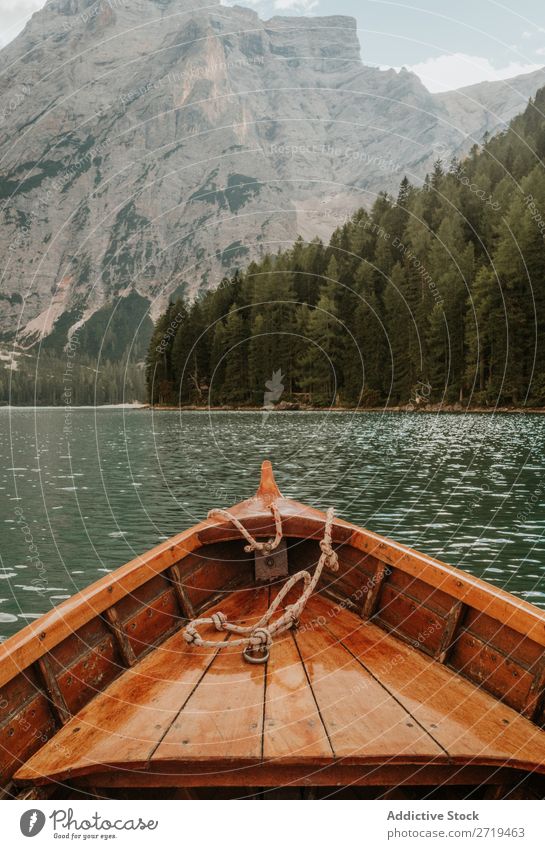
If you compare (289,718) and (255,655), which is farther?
(255,655)

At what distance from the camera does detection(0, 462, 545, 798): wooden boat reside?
3572 millimetres

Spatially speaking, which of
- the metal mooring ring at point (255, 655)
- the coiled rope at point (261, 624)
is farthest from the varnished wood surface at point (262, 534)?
the metal mooring ring at point (255, 655)

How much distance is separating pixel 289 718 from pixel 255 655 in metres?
1.09

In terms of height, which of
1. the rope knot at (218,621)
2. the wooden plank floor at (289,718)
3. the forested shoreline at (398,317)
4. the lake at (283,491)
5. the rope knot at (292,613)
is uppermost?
the forested shoreline at (398,317)

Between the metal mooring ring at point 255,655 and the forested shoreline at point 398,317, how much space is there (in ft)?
177

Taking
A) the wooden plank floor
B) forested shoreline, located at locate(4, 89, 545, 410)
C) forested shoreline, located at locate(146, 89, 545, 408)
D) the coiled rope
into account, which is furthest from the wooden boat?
forested shoreline, located at locate(146, 89, 545, 408)

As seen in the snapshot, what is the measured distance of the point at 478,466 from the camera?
26.3 metres

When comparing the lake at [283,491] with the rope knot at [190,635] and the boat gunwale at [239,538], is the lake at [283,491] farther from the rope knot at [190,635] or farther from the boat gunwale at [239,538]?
the rope knot at [190,635]

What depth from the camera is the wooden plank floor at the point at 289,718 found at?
354cm

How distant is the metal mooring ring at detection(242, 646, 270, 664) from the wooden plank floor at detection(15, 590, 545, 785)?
63 millimetres

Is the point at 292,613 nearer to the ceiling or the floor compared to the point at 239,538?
nearer to the floor

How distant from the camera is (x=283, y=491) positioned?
842 inches

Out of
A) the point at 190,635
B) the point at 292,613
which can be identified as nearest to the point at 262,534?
the point at 292,613

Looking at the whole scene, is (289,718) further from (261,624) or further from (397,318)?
(397,318)
